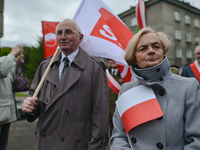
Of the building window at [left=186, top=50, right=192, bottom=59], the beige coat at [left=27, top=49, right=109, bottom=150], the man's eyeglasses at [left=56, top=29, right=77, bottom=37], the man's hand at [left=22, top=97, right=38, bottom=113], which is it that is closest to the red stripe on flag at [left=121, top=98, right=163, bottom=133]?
the beige coat at [left=27, top=49, right=109, bottom=150]

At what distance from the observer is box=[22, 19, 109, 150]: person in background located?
1.74 m

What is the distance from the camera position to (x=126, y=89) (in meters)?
1.62

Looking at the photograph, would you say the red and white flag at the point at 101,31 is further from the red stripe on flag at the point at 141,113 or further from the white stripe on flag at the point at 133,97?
the red stripe on flag at the point at 141,113

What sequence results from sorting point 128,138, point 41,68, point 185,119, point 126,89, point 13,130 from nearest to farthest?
1. point 185,119
2. point 128,138
3. point 126,89
4. point 41,68
5. point 13,130

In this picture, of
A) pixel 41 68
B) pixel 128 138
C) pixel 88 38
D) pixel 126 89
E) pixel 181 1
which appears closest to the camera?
pixel 128 138

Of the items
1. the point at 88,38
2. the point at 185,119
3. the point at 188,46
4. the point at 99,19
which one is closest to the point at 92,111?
Answer: the point at 185,119

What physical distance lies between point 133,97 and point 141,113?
0.15 metres

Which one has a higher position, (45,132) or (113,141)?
(113,141)

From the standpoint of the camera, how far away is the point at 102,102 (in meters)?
1.85

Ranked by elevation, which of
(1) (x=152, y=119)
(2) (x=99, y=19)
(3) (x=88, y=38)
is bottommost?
(1) (x=152, y=119)

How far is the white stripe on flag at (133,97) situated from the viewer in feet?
4.54

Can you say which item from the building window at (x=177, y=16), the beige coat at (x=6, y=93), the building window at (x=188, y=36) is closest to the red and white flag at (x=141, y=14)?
the beige coat at (x=6, y=93)

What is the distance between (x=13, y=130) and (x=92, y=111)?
4.44 metres

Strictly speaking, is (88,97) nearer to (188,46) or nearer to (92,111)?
(92,111)
